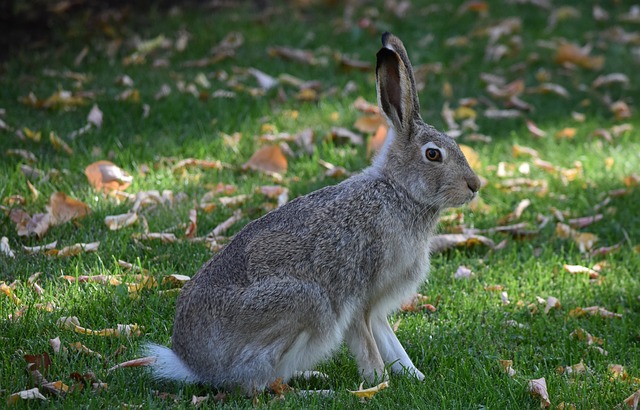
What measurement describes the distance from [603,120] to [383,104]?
16.1 feet

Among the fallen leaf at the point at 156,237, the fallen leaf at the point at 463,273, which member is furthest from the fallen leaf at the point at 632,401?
the fallen leaf at the point at 156,237

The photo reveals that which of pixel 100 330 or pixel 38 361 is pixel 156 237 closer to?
pixel 100 330

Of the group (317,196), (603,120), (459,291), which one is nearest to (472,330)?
(459,291)

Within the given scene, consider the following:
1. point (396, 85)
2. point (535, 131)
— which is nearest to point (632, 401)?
point (396, 85)

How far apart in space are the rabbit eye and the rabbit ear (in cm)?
16

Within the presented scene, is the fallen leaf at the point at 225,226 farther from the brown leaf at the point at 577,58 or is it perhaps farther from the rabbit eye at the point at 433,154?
the brown leaf at the point at 577,58

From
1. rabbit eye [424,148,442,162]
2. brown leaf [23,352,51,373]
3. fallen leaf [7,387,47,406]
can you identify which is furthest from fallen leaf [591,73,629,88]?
fallen leaf [7,387,47,406]

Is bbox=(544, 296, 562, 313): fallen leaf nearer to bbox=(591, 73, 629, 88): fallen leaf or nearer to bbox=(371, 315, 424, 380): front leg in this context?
bbox=(371, 315, 424, 380): front leg

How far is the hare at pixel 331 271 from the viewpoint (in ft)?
13.9

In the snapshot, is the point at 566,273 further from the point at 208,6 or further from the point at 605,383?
the point at 208,6

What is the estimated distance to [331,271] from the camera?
14.5ft

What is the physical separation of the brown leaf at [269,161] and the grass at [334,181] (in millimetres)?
89

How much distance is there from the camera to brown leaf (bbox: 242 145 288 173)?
23.5ft

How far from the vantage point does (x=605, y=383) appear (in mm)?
4469
